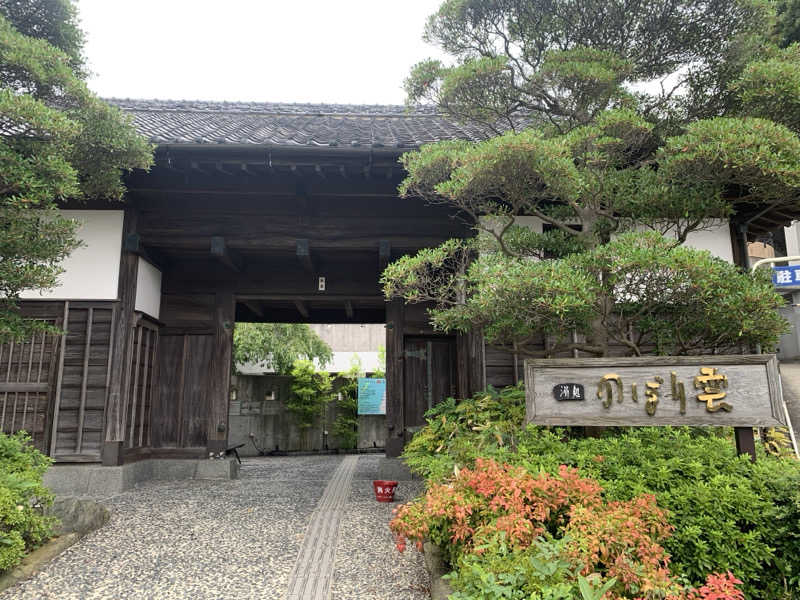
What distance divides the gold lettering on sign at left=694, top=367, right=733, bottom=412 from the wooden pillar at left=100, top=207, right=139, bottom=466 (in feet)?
19.8

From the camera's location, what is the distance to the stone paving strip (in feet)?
10.6

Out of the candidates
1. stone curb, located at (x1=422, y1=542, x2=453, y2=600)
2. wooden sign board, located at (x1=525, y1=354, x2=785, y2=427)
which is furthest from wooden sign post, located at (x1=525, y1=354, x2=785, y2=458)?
stone curb, located at (x1=422, y1=542, x2=453, y2=600)

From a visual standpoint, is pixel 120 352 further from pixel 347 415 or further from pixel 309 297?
pixel 347 415

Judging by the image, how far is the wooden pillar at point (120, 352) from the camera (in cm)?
608

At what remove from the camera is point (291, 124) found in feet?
27.5

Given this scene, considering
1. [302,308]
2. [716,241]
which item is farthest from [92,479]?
[716,241]

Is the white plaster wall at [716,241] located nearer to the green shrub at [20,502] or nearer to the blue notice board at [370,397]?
the green shrub at [20,502]

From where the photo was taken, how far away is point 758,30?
452 centimetres

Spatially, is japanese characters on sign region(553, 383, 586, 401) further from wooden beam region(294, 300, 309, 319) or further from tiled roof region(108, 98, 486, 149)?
wooden beam region(294, 300, 309, 319)

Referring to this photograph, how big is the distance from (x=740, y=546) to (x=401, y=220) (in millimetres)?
5176

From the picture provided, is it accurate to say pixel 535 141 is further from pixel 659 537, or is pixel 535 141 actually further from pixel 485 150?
pixel 659 537

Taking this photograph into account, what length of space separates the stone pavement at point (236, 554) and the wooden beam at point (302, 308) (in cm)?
323

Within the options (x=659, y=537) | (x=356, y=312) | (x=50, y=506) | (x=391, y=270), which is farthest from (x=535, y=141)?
(x=356, y=312)

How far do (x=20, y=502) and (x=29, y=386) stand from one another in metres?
3.15
